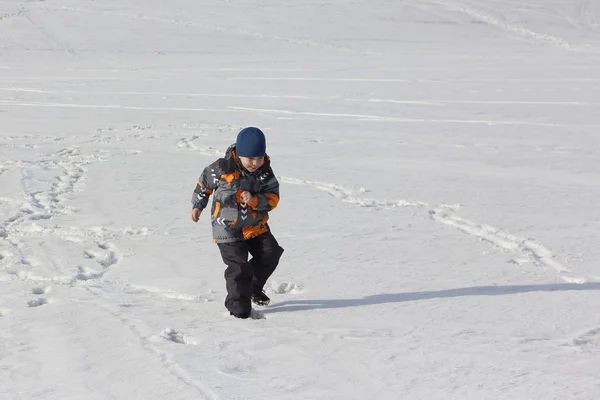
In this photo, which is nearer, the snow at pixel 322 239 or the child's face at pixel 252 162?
the snow at pixel 322 239

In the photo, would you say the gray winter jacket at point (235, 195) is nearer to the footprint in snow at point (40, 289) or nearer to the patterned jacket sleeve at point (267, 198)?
the patterned jacket sleeve at point (267, 198)

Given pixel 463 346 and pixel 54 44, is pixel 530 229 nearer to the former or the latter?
pixel 463 346

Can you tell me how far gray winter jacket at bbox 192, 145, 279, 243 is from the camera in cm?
438

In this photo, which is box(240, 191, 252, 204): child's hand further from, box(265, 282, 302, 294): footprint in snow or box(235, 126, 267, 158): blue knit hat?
box(265, 282, 302, 294): footprint in snow

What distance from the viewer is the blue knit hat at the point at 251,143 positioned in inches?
166

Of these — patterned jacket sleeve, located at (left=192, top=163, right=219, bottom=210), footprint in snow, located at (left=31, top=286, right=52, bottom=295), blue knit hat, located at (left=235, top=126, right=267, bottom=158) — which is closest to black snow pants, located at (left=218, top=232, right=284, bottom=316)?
patterned jacket sleeve, located at (left=192, top=163, right=219, bottom=210)

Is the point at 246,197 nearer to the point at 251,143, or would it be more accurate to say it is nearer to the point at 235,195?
the point at 235,195

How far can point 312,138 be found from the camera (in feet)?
36.9

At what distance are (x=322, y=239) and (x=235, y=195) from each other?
1.85m

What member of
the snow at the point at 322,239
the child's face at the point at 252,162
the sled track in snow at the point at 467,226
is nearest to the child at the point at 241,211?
the child's face at the point at 252,162

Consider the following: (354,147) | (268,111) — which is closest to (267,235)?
(354,147)

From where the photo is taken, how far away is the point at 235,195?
4.39m

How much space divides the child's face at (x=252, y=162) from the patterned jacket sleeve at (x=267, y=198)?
126 millimetres

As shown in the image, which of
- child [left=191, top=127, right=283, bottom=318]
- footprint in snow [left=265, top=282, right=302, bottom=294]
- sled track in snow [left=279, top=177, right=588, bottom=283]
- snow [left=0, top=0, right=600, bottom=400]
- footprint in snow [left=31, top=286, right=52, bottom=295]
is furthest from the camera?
sled track in snow [left=279, top=177, right=588, bottom=283]
